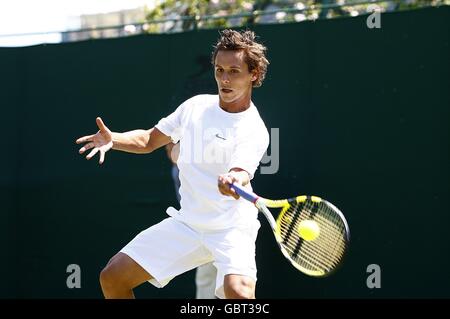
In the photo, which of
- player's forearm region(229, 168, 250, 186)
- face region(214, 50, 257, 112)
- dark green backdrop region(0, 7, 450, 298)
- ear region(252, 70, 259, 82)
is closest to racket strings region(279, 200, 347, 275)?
player's forearm region(229, 168, 250, 186)

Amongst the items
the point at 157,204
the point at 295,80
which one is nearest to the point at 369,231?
the point at 295,80

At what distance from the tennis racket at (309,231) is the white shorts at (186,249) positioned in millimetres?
278

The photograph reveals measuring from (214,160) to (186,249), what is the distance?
51cm

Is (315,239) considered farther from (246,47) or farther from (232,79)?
(246,47)

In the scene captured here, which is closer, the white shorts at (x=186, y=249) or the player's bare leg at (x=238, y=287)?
the player's bare leg at (x=238, y=287)

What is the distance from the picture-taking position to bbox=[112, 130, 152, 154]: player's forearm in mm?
5027

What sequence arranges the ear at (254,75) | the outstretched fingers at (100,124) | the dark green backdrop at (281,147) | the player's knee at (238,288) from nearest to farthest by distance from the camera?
the player's knee at (238,288), the outstretched fingers at (100,124), the ear at (254,75), the dark green backdrop at (281,147)

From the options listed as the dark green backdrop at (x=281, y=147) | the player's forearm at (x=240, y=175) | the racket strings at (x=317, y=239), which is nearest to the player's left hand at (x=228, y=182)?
the player's forearm at (x=240, y=175)

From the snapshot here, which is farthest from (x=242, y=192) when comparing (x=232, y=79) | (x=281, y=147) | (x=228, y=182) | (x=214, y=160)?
(x=281, y=147)

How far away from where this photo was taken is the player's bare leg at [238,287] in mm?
4648

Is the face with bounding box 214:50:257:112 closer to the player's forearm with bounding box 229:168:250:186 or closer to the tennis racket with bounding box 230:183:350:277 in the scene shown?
the player's forearm with bounding box 229:168:250:186

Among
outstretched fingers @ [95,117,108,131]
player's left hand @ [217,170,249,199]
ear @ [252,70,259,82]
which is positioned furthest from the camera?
ear @ [252,70,259,82]

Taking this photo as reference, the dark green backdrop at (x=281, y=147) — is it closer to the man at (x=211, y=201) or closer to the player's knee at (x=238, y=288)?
the man at (x=211, y=201)

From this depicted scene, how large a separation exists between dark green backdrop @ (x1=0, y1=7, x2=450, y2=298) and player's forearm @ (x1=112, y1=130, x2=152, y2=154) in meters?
1.98
